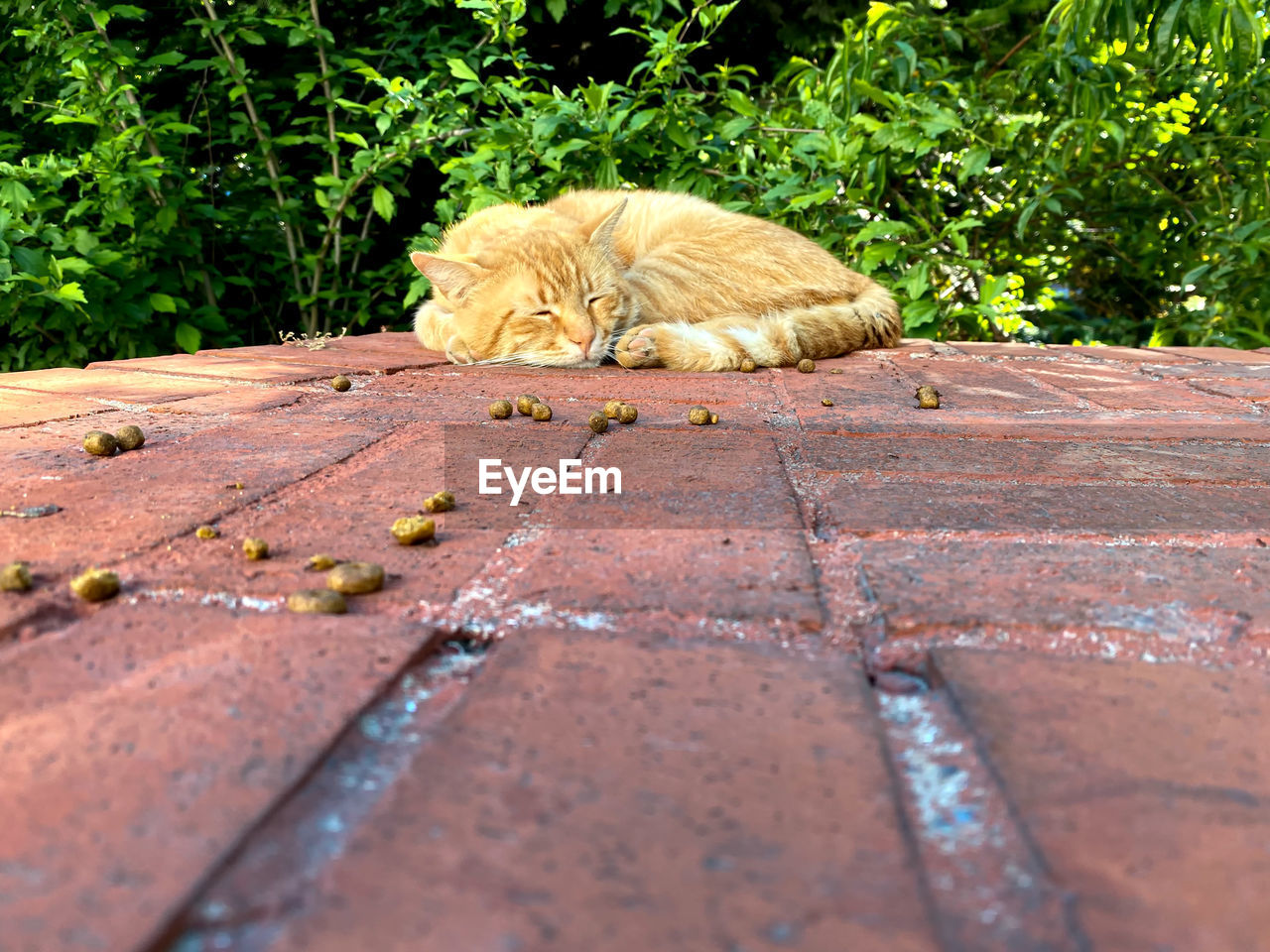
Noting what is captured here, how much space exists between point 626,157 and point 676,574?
381cm

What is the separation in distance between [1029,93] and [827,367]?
99.5 inches

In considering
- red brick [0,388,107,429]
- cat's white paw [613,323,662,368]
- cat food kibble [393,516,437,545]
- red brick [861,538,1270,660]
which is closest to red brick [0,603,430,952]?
cat food kibble [393,516,437,545]

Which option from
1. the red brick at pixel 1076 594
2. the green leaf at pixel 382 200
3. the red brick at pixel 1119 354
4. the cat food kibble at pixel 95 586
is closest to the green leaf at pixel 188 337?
the green leaf at pixel 382 200

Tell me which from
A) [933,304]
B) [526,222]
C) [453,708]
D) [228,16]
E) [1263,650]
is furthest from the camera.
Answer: [228,16]

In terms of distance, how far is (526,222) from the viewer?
355 centimetres

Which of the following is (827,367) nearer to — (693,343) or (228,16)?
(693,343)

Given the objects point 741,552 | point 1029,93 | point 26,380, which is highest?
point 1029,93

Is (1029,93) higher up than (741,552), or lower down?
higher up

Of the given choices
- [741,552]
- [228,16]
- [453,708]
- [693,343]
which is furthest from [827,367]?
[228,16]

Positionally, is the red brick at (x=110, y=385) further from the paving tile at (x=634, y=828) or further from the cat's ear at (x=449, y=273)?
the paving tile at (x=634, y=828)

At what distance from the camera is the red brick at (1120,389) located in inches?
89.9

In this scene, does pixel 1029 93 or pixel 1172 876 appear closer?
pixel 1172 876

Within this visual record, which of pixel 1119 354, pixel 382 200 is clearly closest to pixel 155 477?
pixel 1119 354

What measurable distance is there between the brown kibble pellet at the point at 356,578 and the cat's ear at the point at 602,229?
2445 millimetres
